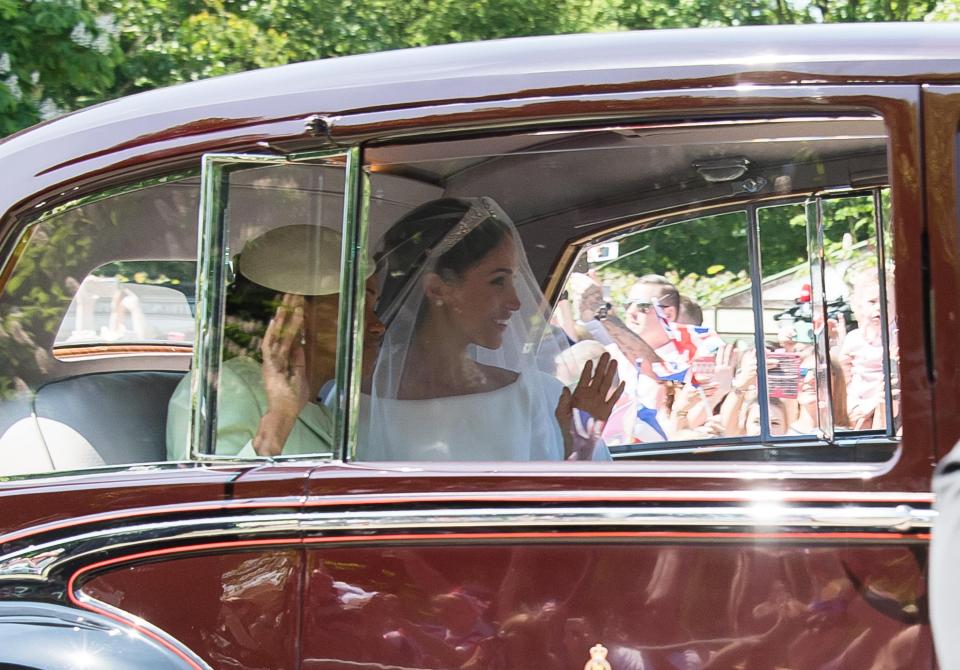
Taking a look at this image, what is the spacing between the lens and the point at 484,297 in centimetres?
256

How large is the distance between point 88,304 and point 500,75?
1036 mm

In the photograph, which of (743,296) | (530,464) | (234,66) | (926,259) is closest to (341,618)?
(530,464)

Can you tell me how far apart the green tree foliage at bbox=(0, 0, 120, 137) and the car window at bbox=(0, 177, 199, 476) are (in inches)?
197

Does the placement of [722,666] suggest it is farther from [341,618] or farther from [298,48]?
[298,48]

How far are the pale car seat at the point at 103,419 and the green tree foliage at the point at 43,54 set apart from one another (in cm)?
477

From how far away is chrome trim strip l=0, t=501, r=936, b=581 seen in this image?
173 cm

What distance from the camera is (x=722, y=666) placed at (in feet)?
5.76

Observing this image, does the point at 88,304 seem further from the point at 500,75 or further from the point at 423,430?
the point at 500,75

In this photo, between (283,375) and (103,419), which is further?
(103,419)

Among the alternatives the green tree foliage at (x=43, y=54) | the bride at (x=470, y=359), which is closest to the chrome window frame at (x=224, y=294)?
the bride at (x=470, y=359)

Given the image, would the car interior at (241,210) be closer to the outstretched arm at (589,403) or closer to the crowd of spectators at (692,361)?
the crowd of spectators at (692,361)

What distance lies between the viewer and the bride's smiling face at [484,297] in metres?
2.50

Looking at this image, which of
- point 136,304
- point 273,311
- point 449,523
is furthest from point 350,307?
point 136,304

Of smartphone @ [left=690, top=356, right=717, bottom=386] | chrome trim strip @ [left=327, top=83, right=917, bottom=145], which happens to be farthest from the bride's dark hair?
smartphone @ [left=690, top=356, right=717, bottom=386]
